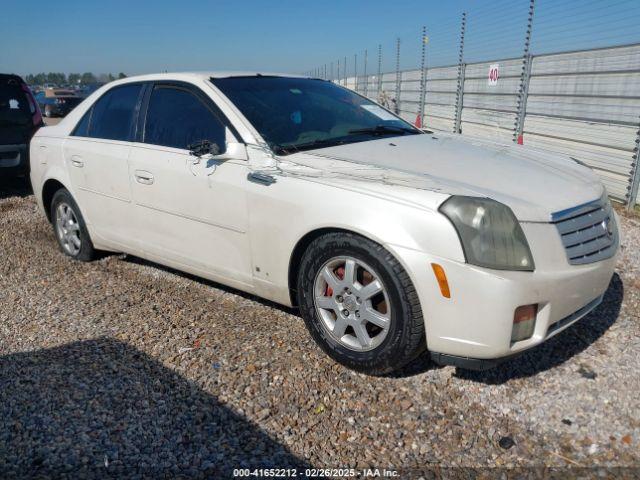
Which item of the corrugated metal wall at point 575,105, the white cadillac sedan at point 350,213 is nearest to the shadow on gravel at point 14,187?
the white cadillac sedan at point 350,213

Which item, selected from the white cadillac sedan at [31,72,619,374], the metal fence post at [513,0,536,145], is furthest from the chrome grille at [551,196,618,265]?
the metal fence post at [513,0,536,145]

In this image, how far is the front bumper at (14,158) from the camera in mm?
7800

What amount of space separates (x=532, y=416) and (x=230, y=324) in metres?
1.92

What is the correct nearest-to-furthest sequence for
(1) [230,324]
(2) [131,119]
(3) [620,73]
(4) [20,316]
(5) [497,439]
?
(5) [497,439]
(1) [230,324]
(4) [20,316]
(2) [131,119]
(3) [620,73]

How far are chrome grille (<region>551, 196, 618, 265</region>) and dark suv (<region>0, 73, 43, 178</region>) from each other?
773 cm

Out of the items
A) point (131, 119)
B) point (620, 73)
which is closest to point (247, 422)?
point (131, 119)

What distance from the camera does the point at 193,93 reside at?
3746mm

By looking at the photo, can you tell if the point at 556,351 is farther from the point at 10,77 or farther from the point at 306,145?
the point at 10,77

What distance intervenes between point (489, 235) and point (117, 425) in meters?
1.96

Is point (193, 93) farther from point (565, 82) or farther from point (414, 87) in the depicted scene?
point (414, 87)

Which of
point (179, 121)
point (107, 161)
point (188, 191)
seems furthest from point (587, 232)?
point (107, 161)

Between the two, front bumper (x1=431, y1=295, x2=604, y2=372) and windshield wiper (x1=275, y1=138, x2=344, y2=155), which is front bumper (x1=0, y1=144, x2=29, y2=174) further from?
front bumper (x1=431, y1=295, x2=604, y2=372)

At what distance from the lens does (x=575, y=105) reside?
8.29 meters

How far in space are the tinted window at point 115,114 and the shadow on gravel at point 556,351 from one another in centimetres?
304
